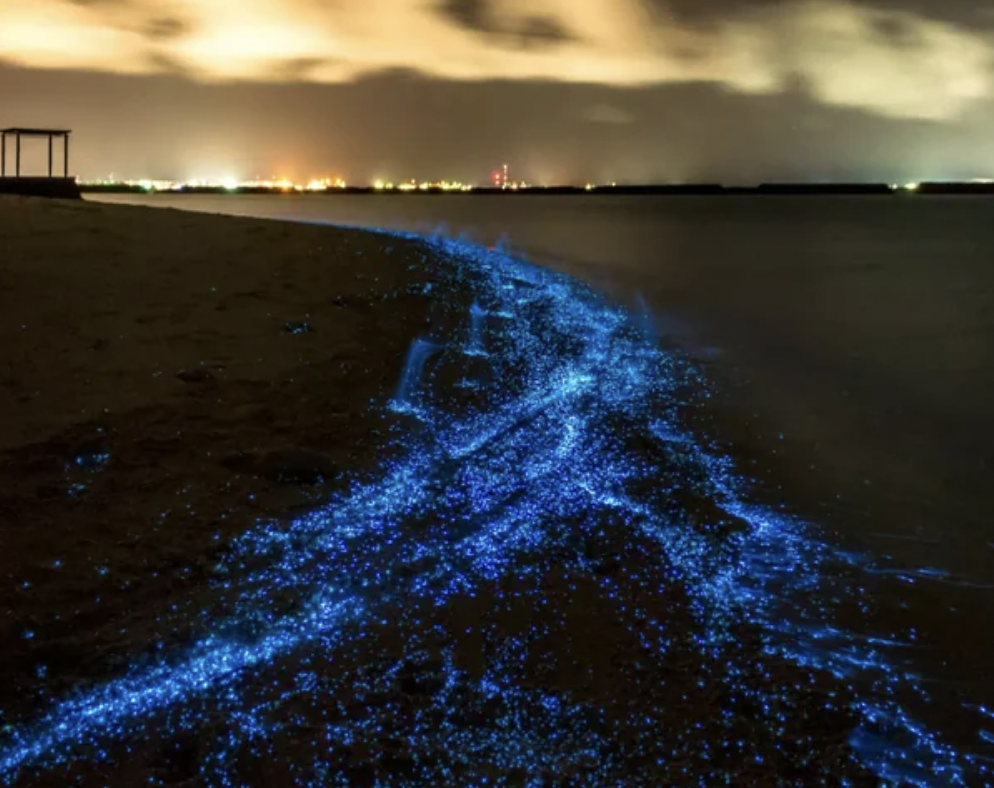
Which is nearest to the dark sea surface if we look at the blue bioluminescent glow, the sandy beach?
the blue bioluminescent glow

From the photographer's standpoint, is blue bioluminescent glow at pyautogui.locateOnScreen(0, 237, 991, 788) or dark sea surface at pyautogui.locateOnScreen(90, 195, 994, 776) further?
dark sea surface at pyautogui.locateOnScreen(90, 195, 994, 776)

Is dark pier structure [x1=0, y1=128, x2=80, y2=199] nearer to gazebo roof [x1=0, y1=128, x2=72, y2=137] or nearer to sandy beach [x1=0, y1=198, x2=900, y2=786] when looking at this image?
gazebo roof [x1=0, y1=128, x2=72, y2=137]

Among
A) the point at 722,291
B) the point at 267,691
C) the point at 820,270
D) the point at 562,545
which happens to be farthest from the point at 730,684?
the point at 820,270

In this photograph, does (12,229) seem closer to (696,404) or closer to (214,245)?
(214,245)

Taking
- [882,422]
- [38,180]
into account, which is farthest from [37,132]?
[882,422]

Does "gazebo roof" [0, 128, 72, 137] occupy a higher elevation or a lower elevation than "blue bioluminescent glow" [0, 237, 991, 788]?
higher

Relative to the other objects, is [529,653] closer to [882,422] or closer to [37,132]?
[882,422]

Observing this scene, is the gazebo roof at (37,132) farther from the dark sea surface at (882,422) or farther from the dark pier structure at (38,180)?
the dark sea surface at (882,422)
